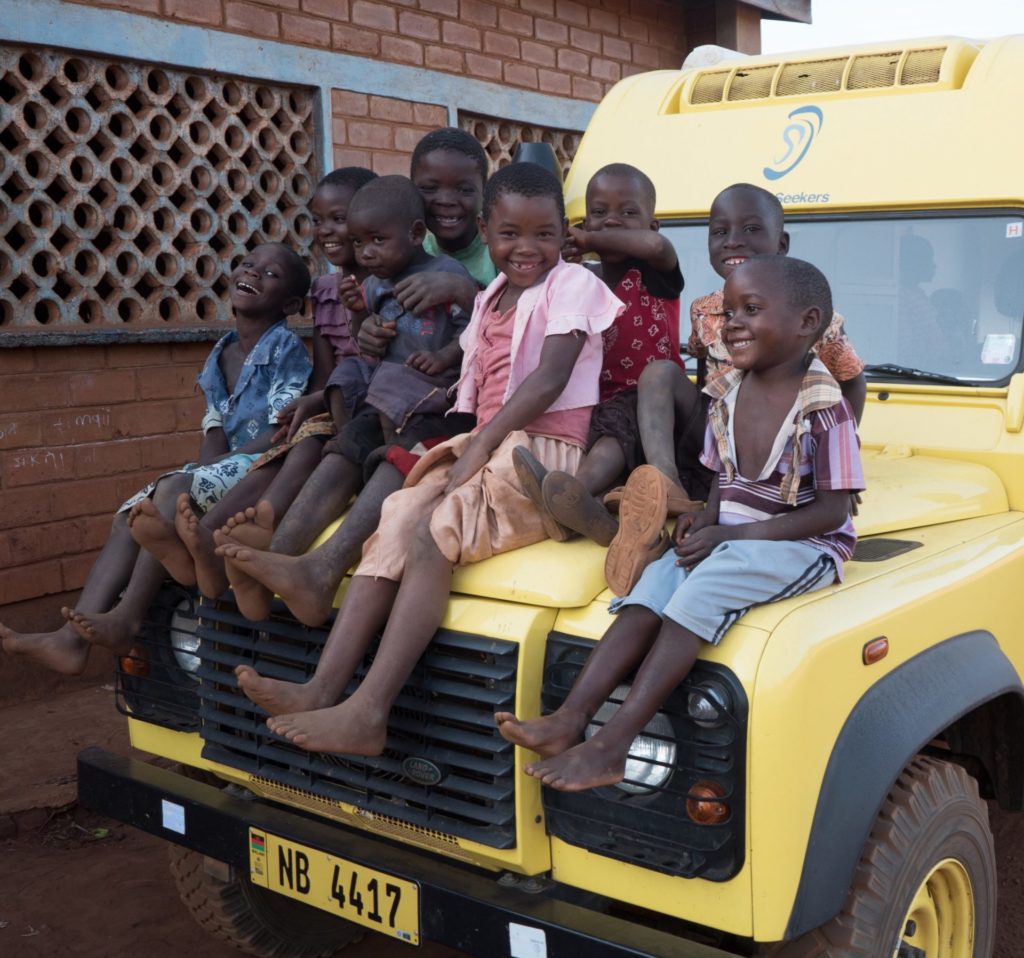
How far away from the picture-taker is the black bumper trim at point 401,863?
2.22 metres

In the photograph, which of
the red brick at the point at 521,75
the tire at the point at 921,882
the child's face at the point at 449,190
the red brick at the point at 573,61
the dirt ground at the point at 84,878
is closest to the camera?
the tire at the point at 921,882

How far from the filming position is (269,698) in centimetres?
252

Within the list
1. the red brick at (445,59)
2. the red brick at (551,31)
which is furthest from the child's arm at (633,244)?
the red brick at (551,31)

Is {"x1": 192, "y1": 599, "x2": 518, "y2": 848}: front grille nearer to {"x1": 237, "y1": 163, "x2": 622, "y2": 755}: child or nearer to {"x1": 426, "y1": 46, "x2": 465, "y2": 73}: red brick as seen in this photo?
{"x1": 237, "y1": 163, "x2": 622, "y2": 755}: child

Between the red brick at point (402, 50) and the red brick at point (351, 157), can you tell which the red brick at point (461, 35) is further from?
the red brick at point (351, 157)

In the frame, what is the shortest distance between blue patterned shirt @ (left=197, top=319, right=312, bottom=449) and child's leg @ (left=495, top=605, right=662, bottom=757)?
182cm

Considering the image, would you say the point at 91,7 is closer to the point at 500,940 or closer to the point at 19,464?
the point at 19,464

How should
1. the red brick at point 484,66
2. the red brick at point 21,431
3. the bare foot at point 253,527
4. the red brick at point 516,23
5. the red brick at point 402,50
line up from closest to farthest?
the bare foot at point 253,527
the red brick at point 21,431
the red brick at point 402,50
the red brick at point 484,66
the red brick at point 516,23

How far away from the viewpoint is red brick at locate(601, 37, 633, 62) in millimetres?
8320

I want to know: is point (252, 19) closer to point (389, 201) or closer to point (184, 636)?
point (389, 201)

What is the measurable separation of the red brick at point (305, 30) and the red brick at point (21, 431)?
2448 mm

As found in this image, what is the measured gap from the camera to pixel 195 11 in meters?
5.88

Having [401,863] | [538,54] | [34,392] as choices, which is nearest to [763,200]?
[401,863]

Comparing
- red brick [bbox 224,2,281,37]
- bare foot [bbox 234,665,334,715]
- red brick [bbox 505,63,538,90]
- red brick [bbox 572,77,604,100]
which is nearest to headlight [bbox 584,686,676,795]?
bare foot [bbox 234,665,334,715]
